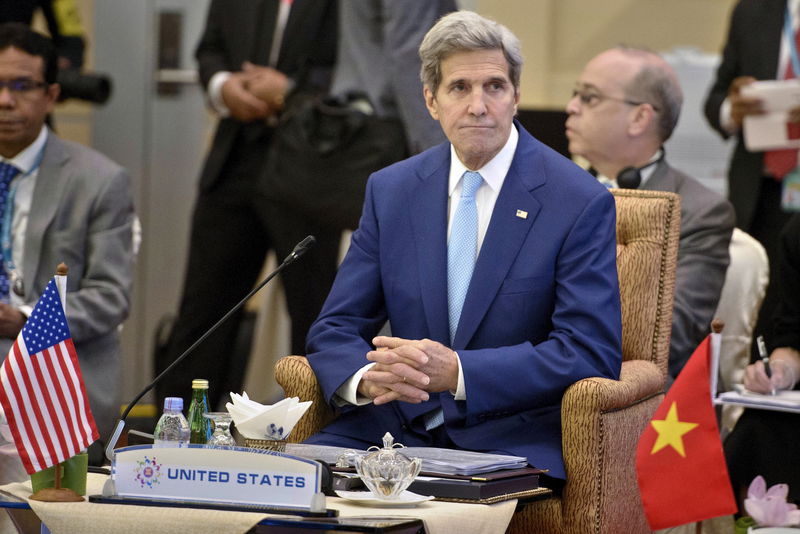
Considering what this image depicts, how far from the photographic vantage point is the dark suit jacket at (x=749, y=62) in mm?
5469

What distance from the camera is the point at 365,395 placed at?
3475mm

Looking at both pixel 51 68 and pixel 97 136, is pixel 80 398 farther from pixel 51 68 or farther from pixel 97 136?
pixel 97 136

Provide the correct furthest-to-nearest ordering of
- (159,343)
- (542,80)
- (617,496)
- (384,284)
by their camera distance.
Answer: (542,80), (159,343), (384,284), (617,496)

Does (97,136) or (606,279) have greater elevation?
(606,279)

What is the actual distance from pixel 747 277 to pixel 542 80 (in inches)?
107

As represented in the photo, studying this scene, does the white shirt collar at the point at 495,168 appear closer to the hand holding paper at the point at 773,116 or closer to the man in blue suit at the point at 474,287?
the man in blue suit at the point at 474,287

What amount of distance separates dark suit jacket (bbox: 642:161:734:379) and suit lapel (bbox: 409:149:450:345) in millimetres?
925

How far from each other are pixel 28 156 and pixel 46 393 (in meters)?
1.84

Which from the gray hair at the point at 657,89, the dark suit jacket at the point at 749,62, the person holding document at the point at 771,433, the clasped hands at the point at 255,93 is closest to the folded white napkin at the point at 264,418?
the person holding document at the point at 771,433

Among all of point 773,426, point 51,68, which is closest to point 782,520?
point 773,426

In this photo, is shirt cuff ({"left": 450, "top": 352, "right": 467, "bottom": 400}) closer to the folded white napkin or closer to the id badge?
the folded white napkin

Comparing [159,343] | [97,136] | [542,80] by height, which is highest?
[542,80]

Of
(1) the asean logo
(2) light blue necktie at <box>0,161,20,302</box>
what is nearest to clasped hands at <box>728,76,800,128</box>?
(2) light blue necktie at <box>0,161,20,302</box>

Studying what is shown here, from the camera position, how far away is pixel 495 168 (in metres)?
3.62
